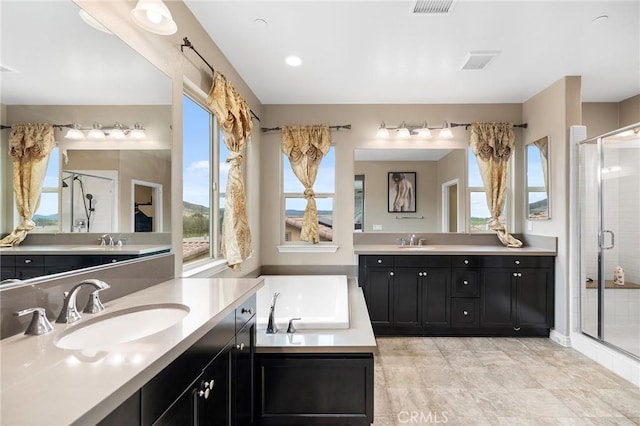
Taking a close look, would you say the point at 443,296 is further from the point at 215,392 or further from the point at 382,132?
the point at 215,392

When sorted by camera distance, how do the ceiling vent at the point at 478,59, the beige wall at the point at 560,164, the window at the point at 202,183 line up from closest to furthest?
the window at the point at 202,183 → the ceiling vent at the point at 478,59 → the beige wall at the point at 560,164

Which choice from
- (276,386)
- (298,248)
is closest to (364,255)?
(298,248)

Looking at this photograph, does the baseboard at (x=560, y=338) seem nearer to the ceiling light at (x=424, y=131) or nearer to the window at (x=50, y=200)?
the ceiling light at (x=424, y=131)

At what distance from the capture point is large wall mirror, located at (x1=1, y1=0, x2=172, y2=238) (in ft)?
3.50

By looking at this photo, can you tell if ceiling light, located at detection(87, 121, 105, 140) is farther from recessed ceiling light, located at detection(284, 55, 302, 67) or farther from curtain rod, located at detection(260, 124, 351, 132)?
curtain rod, located at detection(260, 124, 351, 132)

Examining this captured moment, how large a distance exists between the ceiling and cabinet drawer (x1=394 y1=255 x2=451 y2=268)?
1847 mm

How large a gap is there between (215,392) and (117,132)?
4.02 feet

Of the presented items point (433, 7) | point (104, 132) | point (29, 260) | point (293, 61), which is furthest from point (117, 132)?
point (433, 7)

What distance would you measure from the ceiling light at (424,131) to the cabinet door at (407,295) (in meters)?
1.67

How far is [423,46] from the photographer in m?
2.65

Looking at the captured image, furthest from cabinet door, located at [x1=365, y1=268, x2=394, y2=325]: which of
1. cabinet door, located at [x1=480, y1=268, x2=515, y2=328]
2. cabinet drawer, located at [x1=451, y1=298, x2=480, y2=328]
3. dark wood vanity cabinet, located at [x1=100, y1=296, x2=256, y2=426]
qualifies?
dark wood vanity cabinet, located at [x1=100, y1=296, x2=256, y2=426]

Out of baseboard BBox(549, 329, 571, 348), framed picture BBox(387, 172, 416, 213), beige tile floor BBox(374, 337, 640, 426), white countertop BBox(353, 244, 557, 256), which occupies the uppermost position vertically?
framed picture BBox(387, 172, 416, 213)

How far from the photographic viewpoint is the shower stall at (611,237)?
2.93 m

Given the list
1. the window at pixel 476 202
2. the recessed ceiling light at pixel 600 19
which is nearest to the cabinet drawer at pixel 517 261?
the window at pixel 476 202
